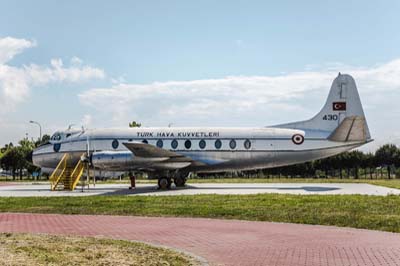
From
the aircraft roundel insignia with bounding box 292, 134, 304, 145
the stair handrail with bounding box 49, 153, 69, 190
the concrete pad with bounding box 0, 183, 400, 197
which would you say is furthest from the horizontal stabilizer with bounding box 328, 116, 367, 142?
the stair handrail with bounding box 49, 153, 69, 190

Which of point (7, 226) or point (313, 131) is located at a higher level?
point (313, 131)

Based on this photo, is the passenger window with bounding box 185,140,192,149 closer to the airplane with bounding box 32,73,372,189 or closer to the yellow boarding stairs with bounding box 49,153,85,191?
the airplane with bounding box 32,73,372,189

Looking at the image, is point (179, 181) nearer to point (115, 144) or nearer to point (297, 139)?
point (115, 144)

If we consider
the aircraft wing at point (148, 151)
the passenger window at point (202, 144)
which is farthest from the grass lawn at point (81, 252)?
the passenger window at point (202, 144)

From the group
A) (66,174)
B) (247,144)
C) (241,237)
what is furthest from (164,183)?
(241,237)

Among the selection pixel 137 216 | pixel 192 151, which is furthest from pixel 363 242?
pixel 192 151

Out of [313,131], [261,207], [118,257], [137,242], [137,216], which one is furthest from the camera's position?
[313,131]

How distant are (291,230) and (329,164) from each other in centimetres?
6969

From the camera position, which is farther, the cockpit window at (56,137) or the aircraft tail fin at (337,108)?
the cockpit window at (56,137)

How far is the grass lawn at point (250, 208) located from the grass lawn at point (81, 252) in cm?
665

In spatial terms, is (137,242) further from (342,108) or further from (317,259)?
(342,108)

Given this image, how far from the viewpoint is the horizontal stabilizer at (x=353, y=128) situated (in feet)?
96.0

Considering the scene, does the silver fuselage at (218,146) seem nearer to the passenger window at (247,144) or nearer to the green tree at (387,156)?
the passenger window at (247,144)

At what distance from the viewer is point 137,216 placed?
17.7 metres
